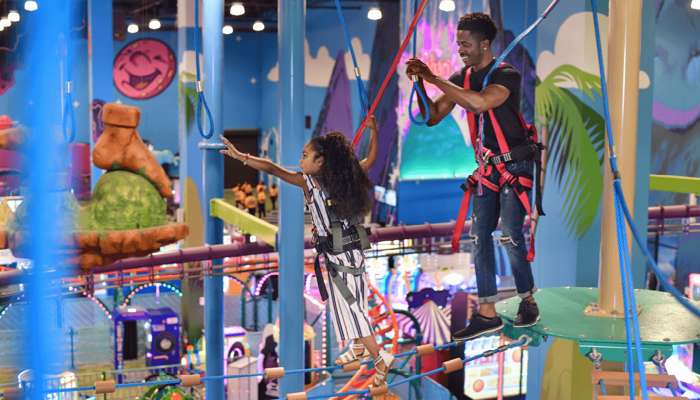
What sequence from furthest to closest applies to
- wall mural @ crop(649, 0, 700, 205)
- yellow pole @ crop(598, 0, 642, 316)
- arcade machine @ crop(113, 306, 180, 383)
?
arcade machine @ crop(113, 306, 180, 383) < wall mural @ crop(649, 0, 700, 205) < yellow pole @ crop(598, 0, 642, 316)

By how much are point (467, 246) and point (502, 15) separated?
10.8ft

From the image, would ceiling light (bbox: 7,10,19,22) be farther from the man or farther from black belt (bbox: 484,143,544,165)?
black belt (bbox: 484,143,544,165)

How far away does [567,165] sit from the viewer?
22.0 ft

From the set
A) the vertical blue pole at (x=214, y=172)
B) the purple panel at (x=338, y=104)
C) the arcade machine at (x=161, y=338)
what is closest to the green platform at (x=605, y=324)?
the vertical blue pole at (x=214, y=172)

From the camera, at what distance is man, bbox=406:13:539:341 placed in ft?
12.4

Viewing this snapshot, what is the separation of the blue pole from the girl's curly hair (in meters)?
1.04

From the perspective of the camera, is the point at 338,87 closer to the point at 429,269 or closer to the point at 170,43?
the point at 170,43

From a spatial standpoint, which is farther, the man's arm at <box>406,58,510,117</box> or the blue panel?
the blue panel

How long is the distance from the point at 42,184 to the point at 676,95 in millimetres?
11628

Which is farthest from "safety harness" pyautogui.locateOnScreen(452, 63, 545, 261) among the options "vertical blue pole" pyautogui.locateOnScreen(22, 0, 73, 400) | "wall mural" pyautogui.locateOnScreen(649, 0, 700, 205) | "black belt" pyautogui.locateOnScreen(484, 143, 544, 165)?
"wall mural" pyautogui.locateOnScreen(649, 0, 700, 205)

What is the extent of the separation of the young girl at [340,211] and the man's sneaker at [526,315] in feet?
2.09

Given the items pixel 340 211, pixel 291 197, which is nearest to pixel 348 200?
pixel 340 211

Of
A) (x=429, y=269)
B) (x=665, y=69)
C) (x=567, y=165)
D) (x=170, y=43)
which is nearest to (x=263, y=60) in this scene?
(x=170, y=43)

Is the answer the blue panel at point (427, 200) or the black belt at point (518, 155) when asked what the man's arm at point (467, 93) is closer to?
the black belt at point (518, 155)
